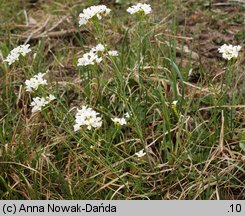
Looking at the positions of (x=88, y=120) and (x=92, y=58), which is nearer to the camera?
(x=88, y=120)

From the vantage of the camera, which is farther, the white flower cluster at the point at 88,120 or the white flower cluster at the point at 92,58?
the white flower cluster at the point at 92,58

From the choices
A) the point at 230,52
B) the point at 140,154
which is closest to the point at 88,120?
the point at 140,154

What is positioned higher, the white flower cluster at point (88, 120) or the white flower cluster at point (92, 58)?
the white flower cluster at point (92, 58)

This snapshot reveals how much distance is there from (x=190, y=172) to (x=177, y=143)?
15 centimetres

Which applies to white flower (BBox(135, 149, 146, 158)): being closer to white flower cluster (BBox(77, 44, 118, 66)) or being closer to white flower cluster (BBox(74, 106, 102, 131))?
white flower cluster (BBox(74, 106, 102, 131))

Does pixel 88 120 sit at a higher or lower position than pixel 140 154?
higher

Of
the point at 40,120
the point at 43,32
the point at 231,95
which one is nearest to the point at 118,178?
the point at 40,120

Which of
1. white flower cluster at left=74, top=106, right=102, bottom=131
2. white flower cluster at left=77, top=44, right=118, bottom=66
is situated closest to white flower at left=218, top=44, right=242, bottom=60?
white flower cluster at left=77, top=44, right=118, bottom=66

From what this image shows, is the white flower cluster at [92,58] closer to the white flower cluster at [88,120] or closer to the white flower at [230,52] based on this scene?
the white flower cluster at [88,120]

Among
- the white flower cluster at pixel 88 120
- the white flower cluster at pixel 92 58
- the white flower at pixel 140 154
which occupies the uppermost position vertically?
the white flower cluster at pixel 92 58

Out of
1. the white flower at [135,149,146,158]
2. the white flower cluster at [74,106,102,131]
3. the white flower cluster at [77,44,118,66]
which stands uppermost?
the white flower cluster at [77,44,118,66]

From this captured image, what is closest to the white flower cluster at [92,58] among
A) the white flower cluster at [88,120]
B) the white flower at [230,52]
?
the white flower cluster at [88,120]

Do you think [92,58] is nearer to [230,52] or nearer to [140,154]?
[140,154]

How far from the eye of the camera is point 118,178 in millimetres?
2271
